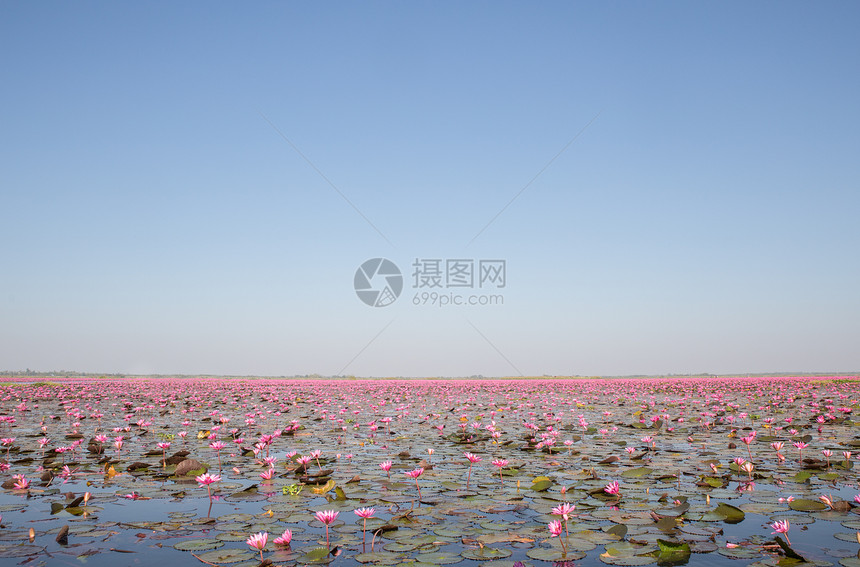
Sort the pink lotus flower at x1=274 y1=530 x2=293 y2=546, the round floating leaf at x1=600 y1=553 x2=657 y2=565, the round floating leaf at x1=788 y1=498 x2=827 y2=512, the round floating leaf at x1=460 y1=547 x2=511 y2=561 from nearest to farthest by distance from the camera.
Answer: the round floating leaf at x1=600 y1=553 x2=657 y2=565, the round floating leaf at x1=460 y1=547 x2=511 y2=561, the pink lotus flower at x1=274 y1=530 x2=293 y2=546, the round floating leaf at x1=788 y1=498 x2=827 y2=512

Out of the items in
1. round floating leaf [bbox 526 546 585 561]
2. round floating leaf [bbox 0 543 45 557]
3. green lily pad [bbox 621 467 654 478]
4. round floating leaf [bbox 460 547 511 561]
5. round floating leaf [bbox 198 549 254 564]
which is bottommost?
round floating leaf [bbox 460 547 511 561]

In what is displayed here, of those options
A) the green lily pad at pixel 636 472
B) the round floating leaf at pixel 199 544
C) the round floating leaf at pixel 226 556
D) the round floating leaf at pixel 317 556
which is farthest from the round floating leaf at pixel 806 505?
the round floating leaf at pixel 199 544

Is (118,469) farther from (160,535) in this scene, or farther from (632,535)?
(632,535)

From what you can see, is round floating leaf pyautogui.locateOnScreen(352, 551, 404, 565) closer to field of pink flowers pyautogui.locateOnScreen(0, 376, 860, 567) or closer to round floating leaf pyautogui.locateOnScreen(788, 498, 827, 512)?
field of pink flowers pyautogui.locateOnScreen(0, 376, 860, 567)

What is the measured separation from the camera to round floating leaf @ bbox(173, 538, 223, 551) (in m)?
3.54

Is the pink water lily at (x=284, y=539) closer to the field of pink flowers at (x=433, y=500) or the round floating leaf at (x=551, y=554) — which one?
the field of pink flowers at (x=433, y=500)

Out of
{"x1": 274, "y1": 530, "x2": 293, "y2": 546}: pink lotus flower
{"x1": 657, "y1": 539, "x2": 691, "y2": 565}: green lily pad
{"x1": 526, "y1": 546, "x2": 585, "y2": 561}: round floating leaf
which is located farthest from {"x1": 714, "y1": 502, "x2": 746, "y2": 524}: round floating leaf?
{"x1": 274, "y1": 530, "x2": 293, "y2": 546}: pink lotus flower

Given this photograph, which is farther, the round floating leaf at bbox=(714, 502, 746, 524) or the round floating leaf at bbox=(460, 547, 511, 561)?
the round floating leaf at bbox=(714, 502, 746, 524)

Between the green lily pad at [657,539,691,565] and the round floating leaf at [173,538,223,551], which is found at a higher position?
the green lily pad at [657,539,691,565]

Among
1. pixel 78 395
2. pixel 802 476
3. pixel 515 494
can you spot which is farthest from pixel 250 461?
pixel 78 395

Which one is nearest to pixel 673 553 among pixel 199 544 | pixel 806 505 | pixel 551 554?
pixel 551 554

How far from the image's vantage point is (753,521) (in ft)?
13.8

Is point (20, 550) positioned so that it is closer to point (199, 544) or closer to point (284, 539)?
point (199, 544)

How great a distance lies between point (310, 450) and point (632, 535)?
5492 mm
